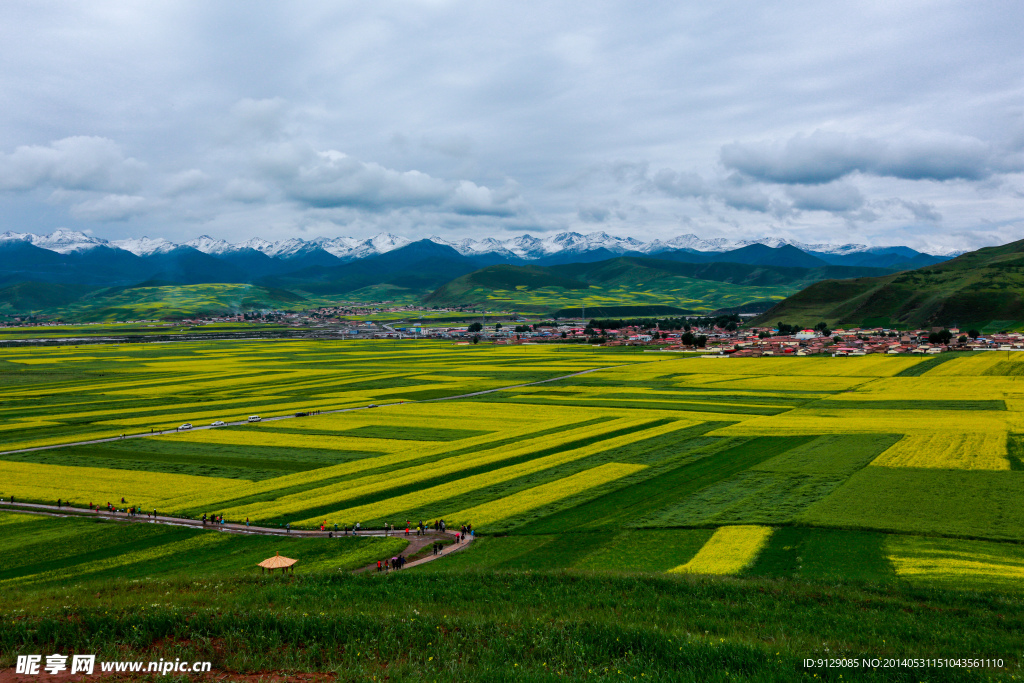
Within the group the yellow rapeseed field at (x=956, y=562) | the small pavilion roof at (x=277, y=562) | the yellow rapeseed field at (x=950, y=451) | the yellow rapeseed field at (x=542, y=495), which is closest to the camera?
the yellow rapeseed field at (x=956, y=562)

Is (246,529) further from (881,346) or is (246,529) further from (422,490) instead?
(881,346)

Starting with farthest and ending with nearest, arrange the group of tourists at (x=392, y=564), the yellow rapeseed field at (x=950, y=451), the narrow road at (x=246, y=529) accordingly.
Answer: the yellow rapeseed field at (x=950, y=451) → the narrow road at (x=246, y=529) → the group of tourists at (x=392, y=564)

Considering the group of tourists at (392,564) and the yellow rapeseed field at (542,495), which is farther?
the yellow rapeseed field at (542,495)

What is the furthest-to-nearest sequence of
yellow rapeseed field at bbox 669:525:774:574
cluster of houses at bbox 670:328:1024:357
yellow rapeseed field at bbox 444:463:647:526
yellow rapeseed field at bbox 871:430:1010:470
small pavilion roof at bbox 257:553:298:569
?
cluster of houses at bbox 670:328:1024:357 < yellow rapeseed field at bbox 871:430:1010:470 < yellow rapeseed field at bbox 444:463:647:526 < small pavilion roof at bbox 257:553:298:569 < yellow rapeseed field at bbox 669:525:774:574

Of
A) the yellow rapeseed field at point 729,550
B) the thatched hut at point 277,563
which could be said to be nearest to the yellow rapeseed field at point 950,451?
the yellow rapeseed field at point 729,550

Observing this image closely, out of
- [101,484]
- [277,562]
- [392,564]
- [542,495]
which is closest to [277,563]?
[277,562]

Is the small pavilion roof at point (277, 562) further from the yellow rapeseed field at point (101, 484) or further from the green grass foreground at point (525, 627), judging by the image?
the yellow rapeseed field at point (101, 484)

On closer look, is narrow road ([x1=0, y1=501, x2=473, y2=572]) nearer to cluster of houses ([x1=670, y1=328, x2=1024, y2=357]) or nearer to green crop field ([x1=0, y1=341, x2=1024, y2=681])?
green crop field ([x1=0, y1=341, x2=1024, y2=681])

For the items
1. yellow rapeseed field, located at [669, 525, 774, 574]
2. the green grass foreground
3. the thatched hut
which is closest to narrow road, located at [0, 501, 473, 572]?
the thatched hut
